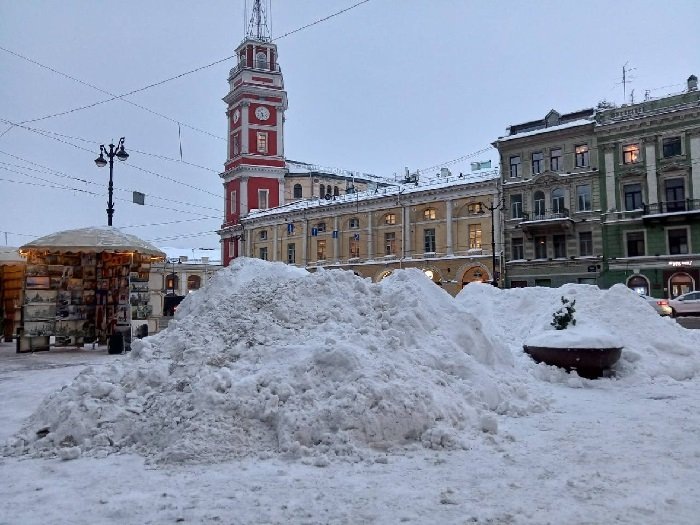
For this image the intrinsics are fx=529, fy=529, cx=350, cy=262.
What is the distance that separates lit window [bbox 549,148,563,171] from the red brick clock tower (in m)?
28.7

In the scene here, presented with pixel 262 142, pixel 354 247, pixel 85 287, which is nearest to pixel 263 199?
pixel 262 142

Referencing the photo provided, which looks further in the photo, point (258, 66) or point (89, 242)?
point (258, 66)

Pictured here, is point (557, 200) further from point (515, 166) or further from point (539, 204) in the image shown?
point (515, 166)

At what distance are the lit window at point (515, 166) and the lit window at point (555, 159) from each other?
2076 millimetres

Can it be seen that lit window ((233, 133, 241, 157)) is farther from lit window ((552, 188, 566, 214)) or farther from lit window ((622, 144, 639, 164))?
lit window ((622, 144, 639, 164))

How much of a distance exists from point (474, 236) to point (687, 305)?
630 inches

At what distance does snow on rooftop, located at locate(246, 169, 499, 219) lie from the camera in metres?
37.9

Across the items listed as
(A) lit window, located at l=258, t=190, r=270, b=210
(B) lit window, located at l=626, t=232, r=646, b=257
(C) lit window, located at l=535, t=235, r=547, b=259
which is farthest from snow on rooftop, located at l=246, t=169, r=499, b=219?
(B) lit window, located at l=626, t=232, r=646, b=257

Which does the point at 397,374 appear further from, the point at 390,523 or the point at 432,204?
the point at 432,204

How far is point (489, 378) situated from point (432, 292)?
6.61 ft

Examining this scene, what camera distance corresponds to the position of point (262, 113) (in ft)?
177

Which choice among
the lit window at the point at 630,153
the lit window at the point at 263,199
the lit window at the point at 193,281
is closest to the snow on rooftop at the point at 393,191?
the lit window at the point at 263,199

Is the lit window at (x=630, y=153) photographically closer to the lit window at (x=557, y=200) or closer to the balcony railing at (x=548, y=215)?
the lit window at (x=557, y=200)

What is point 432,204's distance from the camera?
130 feet
